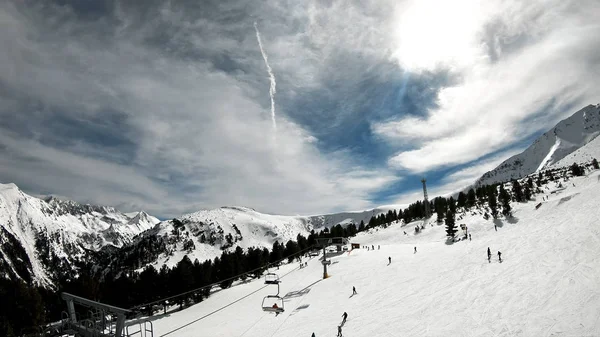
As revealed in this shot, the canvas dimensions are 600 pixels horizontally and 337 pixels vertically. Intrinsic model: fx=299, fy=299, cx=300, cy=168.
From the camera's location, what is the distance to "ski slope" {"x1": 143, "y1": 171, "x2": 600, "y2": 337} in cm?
2036

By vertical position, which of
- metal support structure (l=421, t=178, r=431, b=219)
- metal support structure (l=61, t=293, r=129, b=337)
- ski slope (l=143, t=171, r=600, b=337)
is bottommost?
ski slope (l=143, t=171, r=600, b=337)

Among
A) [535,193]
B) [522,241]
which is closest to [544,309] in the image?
[522,241]

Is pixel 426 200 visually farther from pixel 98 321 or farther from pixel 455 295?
pixel 98 321

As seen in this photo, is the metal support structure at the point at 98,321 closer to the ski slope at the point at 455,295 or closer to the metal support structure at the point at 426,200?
the ski slope at the point at 455,295

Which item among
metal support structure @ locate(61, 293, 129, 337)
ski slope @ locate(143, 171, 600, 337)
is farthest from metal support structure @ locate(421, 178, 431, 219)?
metal support structure @ locate(61, 293, 129, 337)

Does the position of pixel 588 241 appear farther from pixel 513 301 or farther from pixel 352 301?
pixel 352 301

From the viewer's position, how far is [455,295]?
1108 inches

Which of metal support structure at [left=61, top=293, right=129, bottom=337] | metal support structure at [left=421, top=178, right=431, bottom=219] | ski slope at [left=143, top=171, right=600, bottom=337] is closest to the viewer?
metal support structure at [left=61, top=293, right=129, bottom=337]

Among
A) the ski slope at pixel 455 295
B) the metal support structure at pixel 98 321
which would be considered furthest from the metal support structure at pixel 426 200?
the metal support structure at pixel 98 321

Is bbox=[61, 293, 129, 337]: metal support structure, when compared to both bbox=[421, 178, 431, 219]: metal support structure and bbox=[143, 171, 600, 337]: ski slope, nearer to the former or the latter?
bbox=[143, 171, 600, 337]: ski slope

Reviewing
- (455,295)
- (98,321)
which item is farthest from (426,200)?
(98,321)

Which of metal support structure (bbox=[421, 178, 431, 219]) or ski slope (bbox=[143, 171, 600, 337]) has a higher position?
metal support structure (bbox=[421, 178, 431, 219])

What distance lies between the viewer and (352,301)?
36125 mm

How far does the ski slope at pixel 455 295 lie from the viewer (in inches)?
802
